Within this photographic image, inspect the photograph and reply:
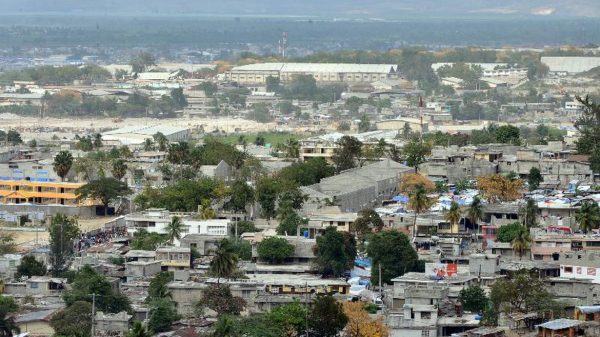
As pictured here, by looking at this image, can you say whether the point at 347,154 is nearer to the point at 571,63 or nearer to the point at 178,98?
the point at 178,98

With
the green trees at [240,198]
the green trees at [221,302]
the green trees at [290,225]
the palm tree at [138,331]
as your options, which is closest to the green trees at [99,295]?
the green trees at [221,302]

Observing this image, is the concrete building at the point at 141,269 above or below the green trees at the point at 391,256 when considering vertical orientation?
below

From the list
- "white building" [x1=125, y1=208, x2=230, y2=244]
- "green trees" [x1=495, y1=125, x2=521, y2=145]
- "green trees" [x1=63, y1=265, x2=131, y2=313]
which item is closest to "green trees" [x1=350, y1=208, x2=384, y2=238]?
"white building" [x1=125, y1=208, x2=230, y2=244]

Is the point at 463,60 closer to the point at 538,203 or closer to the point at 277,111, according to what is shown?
the point at 277,111

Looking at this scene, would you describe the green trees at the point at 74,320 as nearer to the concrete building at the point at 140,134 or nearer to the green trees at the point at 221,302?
the green trees at the point at 221,302

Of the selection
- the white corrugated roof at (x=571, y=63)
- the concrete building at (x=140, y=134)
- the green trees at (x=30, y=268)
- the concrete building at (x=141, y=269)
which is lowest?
the white corrugated roof at (x=571, y=63)

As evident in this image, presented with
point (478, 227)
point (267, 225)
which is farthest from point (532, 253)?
point (267, 225)

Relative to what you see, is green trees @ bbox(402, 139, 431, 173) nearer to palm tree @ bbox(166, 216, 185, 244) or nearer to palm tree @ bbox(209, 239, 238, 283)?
palm tree @ bbox(166, 216, 185, 244)
